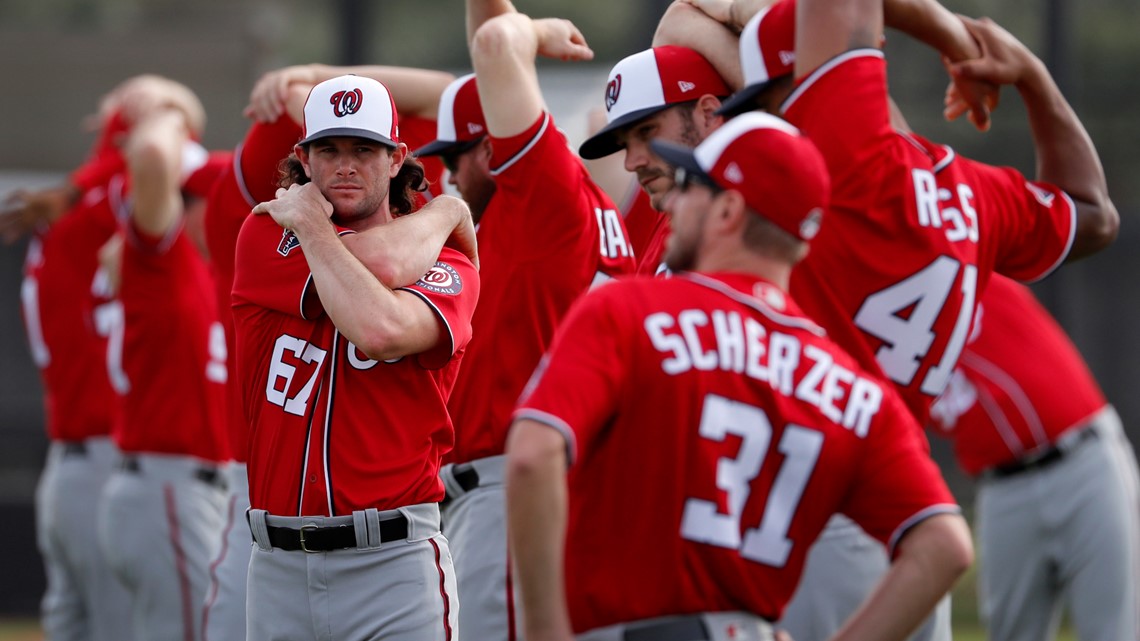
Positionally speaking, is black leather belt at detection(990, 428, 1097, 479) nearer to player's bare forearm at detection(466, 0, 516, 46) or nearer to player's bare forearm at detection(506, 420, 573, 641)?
player's bare forearm at detection(466, 0, 516, 46)

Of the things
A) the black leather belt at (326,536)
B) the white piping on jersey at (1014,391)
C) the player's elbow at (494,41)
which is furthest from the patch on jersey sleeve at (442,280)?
the white piping on jersey at (1014,391)

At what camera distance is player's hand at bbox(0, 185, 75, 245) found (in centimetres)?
759

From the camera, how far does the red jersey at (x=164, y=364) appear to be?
6500 millimetres

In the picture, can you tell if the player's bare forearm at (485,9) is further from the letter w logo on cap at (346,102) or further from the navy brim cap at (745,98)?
the navy brim cap at (745,98)

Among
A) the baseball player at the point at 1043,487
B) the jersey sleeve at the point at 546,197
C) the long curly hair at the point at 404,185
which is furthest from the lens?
the baseball player at the point at 1043,487

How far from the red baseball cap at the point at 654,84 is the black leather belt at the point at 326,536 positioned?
47.7 inches

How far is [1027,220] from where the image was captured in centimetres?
383

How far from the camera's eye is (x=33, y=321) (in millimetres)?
7660

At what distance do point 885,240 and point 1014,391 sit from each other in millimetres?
3054

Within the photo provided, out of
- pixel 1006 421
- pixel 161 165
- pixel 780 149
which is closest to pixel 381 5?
pixel 161 165

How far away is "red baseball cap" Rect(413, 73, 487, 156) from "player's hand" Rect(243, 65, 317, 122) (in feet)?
1.76

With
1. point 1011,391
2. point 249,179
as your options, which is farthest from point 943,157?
point 1011,391

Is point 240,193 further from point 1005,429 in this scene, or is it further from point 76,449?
point 1005,429

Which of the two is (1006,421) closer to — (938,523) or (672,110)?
(672,110)
